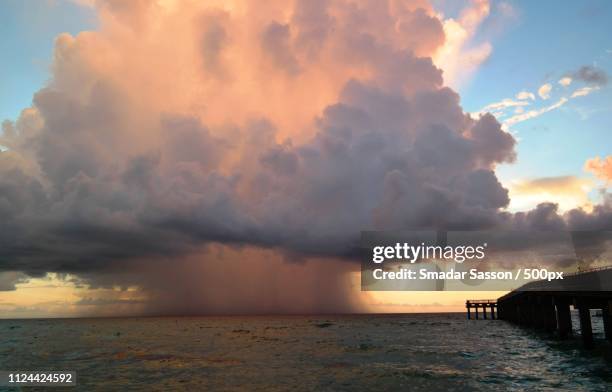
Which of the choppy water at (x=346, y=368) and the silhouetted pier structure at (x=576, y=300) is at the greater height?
the silhouetted pier structure at (x=576, y=300)

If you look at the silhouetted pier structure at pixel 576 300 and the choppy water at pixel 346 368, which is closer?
the choppy water at pixel 346 368

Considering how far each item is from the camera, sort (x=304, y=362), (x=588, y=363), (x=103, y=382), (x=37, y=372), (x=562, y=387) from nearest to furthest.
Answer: (x=562, y=387), (x=103, y=382), (x=588, y=363), (x=37, y=372), (x=304, y=362)

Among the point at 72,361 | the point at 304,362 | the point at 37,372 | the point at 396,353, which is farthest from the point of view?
the point at 396,353

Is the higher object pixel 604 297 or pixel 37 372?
pixel 604 297

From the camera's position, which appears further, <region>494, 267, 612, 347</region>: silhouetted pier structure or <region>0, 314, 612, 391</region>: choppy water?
<region>494, 267, 612, 347</region>: silhouetted pier structure

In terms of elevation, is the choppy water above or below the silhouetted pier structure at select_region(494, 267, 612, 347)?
below

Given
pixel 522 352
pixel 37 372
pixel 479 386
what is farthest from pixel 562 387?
pixel 37 372

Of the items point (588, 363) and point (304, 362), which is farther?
point (304, 362)

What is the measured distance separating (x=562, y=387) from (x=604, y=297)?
14241mm

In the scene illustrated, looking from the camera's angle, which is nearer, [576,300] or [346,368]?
[346,368]

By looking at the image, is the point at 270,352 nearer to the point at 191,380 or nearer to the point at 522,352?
the point at 191,380

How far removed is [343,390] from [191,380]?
11.4 m

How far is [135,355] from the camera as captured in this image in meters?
47.6

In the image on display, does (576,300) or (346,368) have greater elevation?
(576,300)
